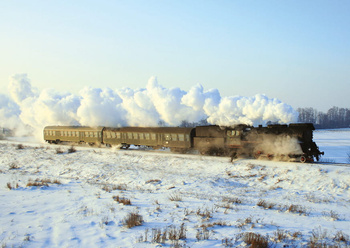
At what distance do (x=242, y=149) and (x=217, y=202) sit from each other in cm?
1127

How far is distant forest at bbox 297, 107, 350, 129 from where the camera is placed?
132250 millimetres

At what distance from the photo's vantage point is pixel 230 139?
77.6 ft

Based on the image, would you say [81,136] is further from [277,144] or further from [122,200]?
[122,200]

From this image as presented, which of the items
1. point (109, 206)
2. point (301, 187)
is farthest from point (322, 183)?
point (109, 206)

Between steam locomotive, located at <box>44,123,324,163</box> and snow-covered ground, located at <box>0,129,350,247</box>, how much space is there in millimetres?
1679

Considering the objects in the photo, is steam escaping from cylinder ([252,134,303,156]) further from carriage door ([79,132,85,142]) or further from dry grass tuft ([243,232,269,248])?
carriage door ([79,132,85,142])

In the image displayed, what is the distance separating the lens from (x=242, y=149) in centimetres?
2283

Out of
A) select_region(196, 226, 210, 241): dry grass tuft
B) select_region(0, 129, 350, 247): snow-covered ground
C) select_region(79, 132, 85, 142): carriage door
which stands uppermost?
select_region(79, 132, 85, 142): carriage door

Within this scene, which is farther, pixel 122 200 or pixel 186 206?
pixel 122 200

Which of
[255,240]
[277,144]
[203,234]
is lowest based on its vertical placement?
[203,234]

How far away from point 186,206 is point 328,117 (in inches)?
6281

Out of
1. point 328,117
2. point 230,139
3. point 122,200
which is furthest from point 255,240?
point 328,117

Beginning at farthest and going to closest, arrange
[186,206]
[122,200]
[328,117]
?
1. [328,117]
2. [122,200]
3. [186,206]

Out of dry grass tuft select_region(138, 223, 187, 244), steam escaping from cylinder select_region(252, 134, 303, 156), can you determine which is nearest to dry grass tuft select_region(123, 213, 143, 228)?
dry grass tuft select_region(138, 223, 187, 244)
